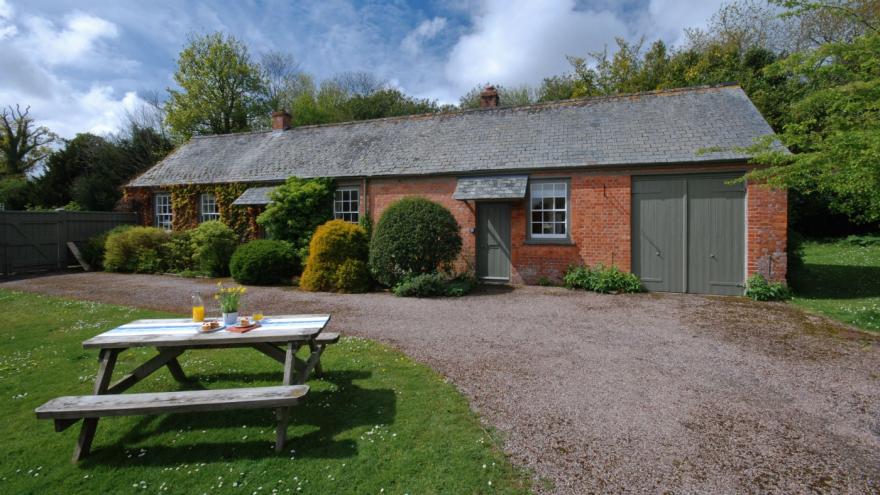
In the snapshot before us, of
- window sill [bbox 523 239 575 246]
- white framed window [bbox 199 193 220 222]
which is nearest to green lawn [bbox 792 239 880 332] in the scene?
window sill [bbox 523 239 575 246]

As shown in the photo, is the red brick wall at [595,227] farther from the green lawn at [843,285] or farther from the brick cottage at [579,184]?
the green lawn at [843,285]

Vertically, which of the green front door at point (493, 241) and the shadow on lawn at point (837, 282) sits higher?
the green front door at point (493, 241)

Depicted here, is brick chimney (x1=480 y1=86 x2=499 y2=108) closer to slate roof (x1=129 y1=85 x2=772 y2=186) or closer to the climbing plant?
slate roof (x1=129 y1=85 x2=772 y2=186)

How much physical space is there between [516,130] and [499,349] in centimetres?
916

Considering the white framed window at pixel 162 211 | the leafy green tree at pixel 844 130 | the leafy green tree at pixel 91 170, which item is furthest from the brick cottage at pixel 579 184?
the leafy green tree at pixel 91 170

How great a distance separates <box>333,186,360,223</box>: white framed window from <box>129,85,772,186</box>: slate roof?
629 mm

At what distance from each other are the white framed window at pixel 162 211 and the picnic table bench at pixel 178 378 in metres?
15.0

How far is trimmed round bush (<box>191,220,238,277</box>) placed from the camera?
14.3 meters

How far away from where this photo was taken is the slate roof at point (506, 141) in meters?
11.3

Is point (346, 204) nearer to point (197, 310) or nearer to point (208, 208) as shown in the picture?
point (208, 208)

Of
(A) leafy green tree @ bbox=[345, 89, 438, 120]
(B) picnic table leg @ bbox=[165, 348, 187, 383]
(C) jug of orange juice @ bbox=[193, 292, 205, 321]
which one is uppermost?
(A) leafy green tree @ bbox=[345, 89, 438, 120]

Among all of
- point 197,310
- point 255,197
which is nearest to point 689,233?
point 197,310

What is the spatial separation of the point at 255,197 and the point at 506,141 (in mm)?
8676

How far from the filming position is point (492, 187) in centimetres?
1216
